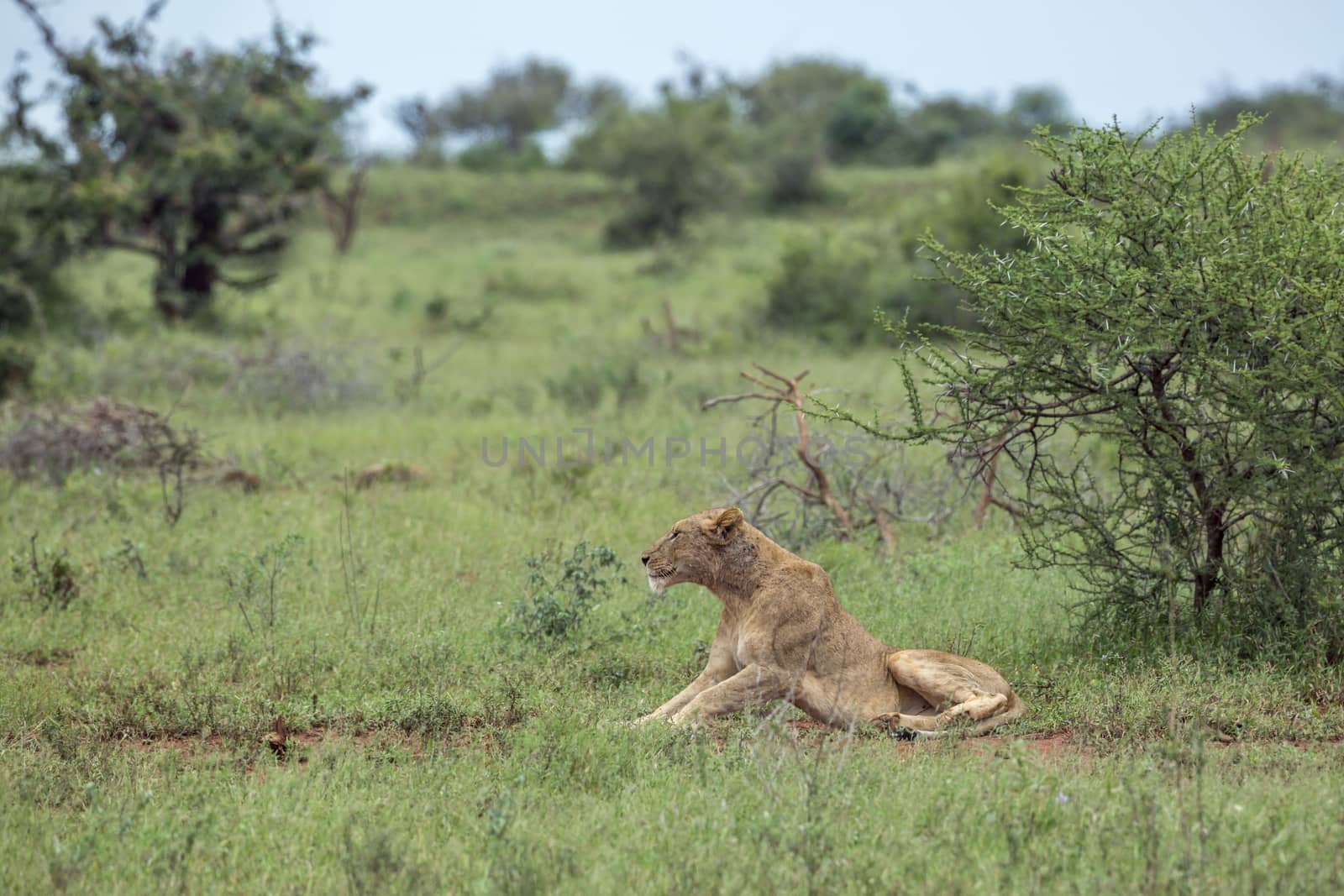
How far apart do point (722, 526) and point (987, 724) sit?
149 cm

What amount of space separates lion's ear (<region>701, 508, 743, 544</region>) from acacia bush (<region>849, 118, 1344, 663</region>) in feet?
3.26

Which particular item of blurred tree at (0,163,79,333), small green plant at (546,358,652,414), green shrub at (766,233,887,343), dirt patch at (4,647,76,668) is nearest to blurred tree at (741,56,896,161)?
green shrub at (766,233,887,343)

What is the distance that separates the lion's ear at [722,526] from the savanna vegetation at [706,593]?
2.06 ft

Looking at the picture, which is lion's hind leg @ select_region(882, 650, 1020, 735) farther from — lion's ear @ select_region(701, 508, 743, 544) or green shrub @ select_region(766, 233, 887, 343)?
green shrub @ select_region(766, 233, 887, 343)

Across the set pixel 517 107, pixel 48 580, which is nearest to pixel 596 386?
pixel 48 580

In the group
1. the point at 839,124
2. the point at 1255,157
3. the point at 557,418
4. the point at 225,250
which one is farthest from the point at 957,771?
the point at 839,124

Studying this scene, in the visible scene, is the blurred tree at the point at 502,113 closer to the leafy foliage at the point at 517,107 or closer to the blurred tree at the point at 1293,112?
the leafy foliage at the point at 517,107

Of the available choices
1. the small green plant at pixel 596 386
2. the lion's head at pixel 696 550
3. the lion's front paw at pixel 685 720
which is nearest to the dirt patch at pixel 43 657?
the lion's head at pixel 696 550

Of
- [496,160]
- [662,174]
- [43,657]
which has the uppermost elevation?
[496,160]

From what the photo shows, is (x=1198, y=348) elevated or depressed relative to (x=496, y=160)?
depressed

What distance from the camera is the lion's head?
20.6ft

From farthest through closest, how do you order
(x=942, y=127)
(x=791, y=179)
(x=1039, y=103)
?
(x=1039, y=103) → (x=942, y=127) → (x=791, y=179)

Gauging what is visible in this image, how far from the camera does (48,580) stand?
26.5 feet

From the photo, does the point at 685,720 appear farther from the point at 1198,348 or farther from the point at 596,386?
the point at 596,386
